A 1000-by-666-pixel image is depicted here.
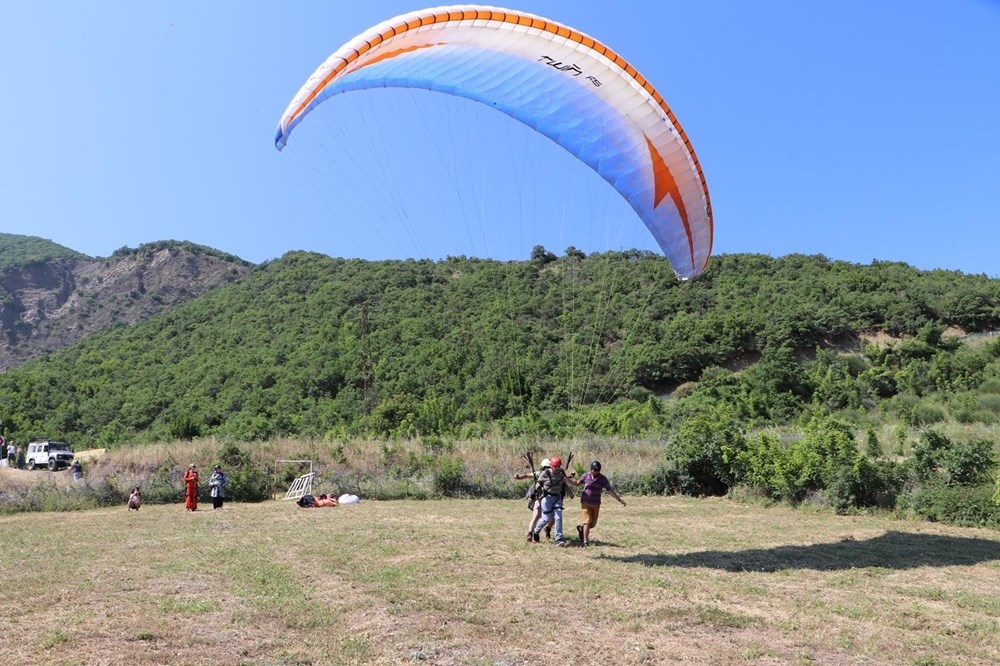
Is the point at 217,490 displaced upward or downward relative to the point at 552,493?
downward

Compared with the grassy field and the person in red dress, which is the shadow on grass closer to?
the grassy field

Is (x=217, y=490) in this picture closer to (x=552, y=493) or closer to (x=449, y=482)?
(x=449, y=482)

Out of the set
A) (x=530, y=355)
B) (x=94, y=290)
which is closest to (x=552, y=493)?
(x=530, y=355)

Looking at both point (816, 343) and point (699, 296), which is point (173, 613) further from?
point (699, 296)

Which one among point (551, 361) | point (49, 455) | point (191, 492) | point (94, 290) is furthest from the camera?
point (94, 290)

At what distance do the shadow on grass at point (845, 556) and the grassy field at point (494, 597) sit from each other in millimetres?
47

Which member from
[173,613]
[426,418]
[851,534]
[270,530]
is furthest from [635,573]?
[426,418]

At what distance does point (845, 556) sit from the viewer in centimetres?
918

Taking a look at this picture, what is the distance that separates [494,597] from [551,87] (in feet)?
23.3

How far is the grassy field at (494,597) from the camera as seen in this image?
5.19 metres

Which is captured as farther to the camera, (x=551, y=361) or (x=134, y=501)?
(x=551, y=361)

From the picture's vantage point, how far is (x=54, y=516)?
1584 centimetres

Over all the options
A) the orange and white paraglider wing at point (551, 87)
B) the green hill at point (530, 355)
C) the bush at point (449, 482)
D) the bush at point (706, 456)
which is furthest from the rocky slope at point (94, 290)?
the orange and white paraglider wing at point (551, 87)

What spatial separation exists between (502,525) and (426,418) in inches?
857
